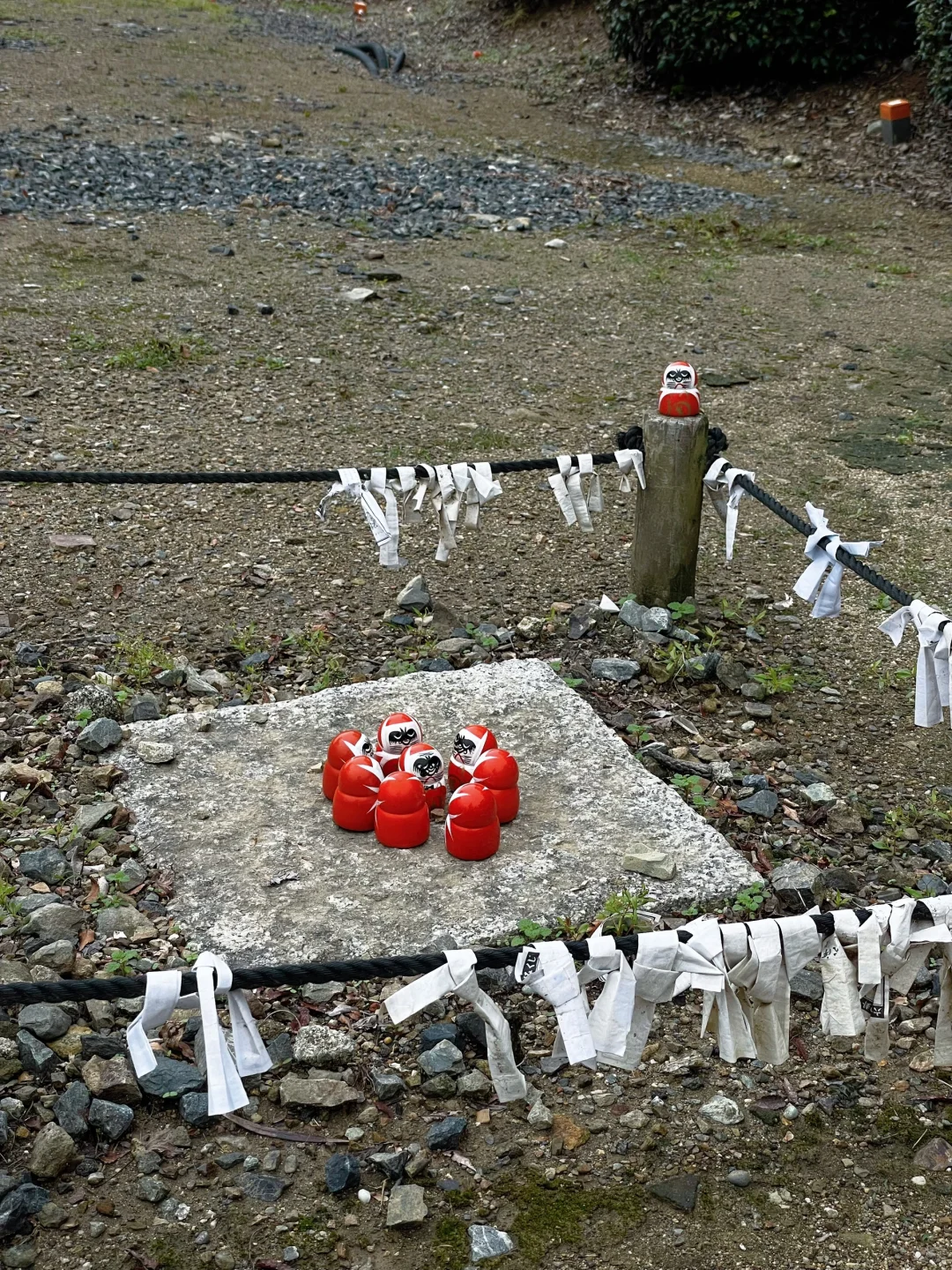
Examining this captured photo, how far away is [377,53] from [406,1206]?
1559 cm

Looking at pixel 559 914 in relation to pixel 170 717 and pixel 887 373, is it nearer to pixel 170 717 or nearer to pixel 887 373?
pixel 170 717

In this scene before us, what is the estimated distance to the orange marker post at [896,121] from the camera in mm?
10969

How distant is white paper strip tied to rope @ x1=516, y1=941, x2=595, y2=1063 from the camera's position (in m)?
2.26

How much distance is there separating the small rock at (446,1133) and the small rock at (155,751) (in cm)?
158

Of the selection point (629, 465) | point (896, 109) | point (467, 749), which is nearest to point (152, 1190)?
point (467, 749)

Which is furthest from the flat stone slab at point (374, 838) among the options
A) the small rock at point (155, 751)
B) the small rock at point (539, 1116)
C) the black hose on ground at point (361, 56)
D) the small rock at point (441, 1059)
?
the black hose on ground at point (361, 56)

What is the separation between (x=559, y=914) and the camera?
10.9 ft

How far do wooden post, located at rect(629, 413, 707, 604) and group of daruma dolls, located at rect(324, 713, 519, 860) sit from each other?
135 cm

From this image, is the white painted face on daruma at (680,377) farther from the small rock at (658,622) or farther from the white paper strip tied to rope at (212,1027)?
the white paper strip tied to rope at (212,1027)

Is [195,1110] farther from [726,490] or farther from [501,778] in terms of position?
[726,490]

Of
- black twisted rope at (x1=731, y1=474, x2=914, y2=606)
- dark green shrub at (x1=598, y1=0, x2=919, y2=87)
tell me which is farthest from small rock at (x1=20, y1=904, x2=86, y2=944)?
dark green shrub at (x1=598, y1=0, x2=919, y2=87)

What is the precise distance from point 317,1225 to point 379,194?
8700mm

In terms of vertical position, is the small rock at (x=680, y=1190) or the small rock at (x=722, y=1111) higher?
the small rock at (x=680, y=1190)

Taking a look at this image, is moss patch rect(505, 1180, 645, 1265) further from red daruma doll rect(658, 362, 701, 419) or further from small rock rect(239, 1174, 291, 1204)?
red daruma doll rect(658, 362, 701, 419)
